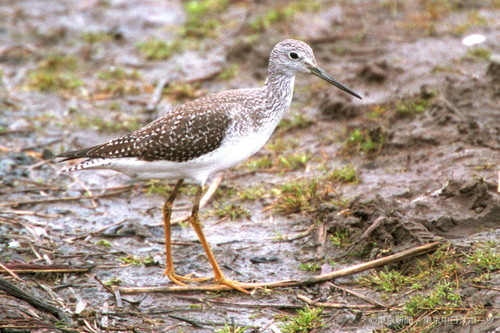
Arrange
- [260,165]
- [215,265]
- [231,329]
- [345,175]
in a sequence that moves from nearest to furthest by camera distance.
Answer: [231,329]
[215,265]
[345,175]
[260,165]

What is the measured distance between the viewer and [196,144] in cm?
690

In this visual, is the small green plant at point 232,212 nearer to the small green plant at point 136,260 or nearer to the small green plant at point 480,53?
the small green plant at point 136,260

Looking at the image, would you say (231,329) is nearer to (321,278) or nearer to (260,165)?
(321,278)

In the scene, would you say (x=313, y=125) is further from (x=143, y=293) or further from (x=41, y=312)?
(x=41, y=312)

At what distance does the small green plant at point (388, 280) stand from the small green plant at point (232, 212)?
2094 millimetres

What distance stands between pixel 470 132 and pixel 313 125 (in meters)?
2.39

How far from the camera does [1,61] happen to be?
41.6 feet

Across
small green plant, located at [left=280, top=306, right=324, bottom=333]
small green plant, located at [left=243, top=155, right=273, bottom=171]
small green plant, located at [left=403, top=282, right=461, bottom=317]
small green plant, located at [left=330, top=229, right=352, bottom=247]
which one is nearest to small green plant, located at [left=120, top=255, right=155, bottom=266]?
small green plant, located at [left=280, top=306, right=324, bottom=333]

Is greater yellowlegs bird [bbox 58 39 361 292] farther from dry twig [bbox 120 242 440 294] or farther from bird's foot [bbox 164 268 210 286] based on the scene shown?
dry twig [bbox 120 242 440 294]

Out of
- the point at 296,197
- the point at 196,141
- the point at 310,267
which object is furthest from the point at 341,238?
the point at 196,141

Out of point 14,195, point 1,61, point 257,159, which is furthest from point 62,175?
point 1,61

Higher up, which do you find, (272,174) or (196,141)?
(196,141)

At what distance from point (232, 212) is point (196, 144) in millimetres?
1665

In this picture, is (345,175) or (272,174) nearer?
(345,175)
